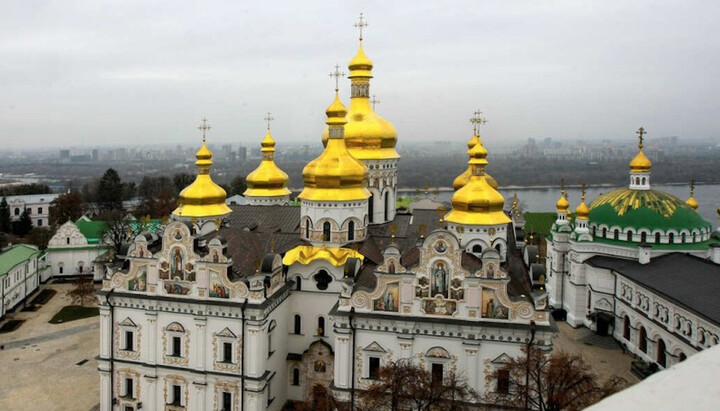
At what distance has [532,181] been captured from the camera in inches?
4090

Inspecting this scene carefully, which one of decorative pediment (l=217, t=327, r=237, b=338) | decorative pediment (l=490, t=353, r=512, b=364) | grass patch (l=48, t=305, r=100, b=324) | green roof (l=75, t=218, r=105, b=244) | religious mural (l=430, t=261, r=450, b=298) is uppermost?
religious mural (l=430, t=261, r=450, b=298)

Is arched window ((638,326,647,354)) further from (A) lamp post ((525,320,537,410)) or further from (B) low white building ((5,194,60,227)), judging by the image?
(B) low white building ((5,194,60,227))

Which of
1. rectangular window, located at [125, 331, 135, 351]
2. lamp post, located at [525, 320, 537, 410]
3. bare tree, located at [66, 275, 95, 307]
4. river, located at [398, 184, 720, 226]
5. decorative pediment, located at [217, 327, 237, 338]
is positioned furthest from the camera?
river, located at [398, 184, 720, 226]

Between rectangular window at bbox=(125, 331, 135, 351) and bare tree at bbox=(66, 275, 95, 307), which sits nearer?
rectangular window at bbox=(125, 331, 135, 351)

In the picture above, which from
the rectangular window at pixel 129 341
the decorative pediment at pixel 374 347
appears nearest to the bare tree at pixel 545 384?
the decorative pediment at pixel 374 347

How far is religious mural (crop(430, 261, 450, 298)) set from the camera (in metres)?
15.7

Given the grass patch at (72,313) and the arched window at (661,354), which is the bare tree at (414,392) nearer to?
the arched window at (661,354)

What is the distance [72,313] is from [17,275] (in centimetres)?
413

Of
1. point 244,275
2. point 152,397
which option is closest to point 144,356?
point 152,397

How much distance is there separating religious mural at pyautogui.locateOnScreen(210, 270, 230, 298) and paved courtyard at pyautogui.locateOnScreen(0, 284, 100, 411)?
21.0 feet

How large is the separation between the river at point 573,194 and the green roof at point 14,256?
186 ft

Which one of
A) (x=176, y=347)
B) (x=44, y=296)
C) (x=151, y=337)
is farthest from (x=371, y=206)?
(x=44, y=296)

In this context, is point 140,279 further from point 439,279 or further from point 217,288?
point 439,279

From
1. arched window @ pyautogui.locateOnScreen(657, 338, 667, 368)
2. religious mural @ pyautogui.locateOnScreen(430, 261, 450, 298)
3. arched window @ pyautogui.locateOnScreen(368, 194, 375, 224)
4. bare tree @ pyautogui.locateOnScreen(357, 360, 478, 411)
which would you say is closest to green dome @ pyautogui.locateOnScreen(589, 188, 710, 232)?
arched window @ pyautogui.locateOnScreen(657, 338, 667, 368)
